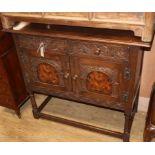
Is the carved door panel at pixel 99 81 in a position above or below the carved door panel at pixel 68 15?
below

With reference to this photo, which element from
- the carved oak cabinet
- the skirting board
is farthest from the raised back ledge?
the skirting board

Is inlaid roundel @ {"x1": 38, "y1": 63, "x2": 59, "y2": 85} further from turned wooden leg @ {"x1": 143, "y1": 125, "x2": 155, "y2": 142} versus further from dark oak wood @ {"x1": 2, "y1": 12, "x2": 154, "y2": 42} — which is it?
turned wooden leg @ {"x1": 143, "y1": 125, "x2": 155, "y2": 142}

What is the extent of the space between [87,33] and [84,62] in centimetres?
20

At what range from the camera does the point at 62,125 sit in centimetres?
214

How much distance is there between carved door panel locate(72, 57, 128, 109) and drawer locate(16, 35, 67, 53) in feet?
0.43

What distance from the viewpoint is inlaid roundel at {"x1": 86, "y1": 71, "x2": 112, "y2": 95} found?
1.64m

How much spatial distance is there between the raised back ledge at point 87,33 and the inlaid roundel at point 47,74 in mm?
290

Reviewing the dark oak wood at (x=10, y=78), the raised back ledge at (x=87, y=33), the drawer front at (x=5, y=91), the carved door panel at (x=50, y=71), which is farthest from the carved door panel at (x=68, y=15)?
the drawer front at (x=5, y=91)

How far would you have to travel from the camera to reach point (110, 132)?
1.92m

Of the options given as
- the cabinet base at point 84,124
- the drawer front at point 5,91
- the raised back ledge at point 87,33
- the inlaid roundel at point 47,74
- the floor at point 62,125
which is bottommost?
the floor at point 62,125

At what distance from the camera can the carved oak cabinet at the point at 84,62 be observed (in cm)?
147

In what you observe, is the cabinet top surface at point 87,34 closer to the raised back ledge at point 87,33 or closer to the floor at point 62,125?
the raised back ledge at point 87,33
